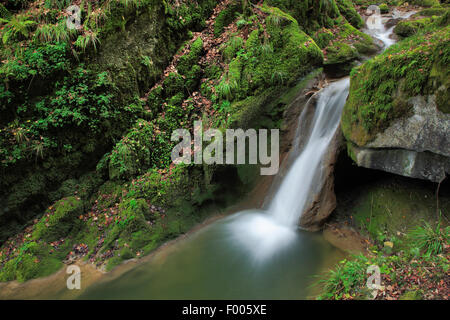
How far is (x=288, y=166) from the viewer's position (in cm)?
645

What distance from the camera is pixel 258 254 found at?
4973mm

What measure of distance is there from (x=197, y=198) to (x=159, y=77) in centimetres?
373

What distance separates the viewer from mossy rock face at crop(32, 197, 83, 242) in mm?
5344

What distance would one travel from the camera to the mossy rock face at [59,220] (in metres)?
5.34

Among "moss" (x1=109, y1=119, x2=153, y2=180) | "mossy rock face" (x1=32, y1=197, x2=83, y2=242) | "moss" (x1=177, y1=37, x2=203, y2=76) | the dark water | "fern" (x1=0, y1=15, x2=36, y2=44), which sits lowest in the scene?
the dark water

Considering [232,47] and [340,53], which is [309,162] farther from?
[340,53]

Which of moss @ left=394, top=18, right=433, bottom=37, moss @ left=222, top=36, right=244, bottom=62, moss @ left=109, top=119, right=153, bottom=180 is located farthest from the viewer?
moss @ left=394, top=18, right=433, bottom=37

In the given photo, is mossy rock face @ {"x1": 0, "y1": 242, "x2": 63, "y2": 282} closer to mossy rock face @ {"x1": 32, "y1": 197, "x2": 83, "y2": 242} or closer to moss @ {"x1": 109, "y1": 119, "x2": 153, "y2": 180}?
mossy rock face @ {"x1": 32, "y1": 197, "x2": 83, "y2": 242}

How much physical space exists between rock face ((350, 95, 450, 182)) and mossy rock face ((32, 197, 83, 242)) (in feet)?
21.2

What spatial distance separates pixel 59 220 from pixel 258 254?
4.46m

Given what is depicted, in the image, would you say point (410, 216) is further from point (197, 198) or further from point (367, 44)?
point (367, 44)

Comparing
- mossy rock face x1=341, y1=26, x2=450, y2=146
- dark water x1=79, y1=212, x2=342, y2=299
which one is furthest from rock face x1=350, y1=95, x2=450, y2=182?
dark water x1=79, y1=212, x2=342, y2=299

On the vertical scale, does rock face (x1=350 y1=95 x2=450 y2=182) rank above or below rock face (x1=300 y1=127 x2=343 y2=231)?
above
